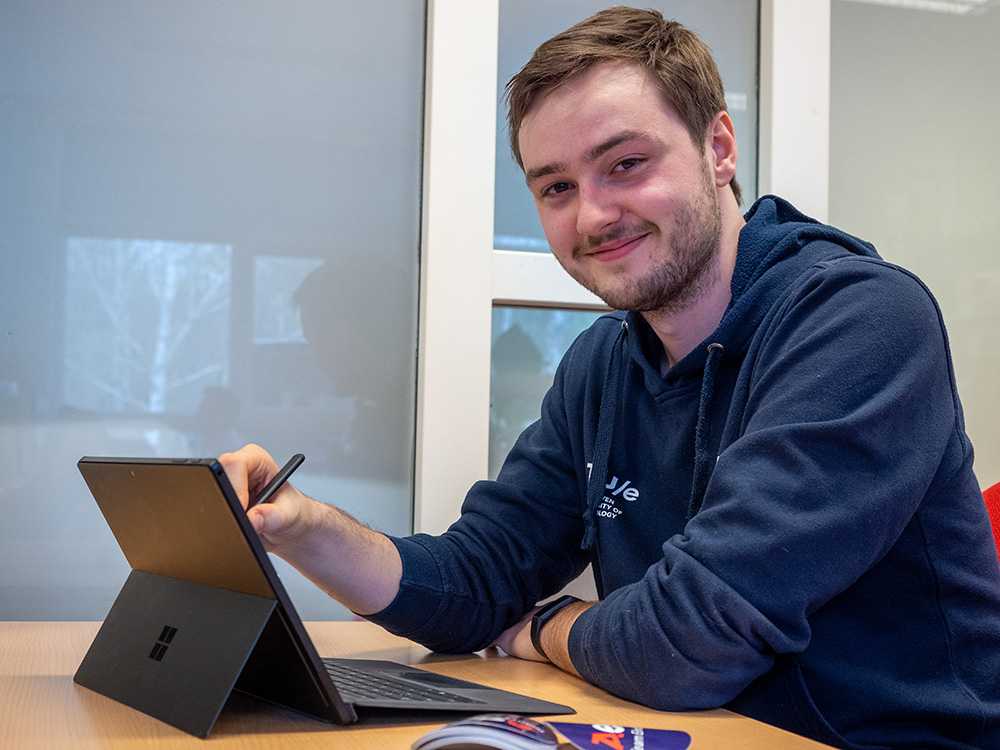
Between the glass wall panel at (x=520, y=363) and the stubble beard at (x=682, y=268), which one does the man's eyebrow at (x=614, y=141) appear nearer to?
the stubble beard at (x=682, y=268)

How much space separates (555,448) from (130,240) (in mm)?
712

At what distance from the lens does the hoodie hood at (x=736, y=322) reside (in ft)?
3.92

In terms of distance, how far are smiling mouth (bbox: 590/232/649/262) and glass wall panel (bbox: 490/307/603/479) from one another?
50cm

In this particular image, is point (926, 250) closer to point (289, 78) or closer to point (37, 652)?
point (289, 78)

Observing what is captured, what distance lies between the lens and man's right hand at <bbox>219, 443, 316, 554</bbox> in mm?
1023

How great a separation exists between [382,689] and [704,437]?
1.50ft

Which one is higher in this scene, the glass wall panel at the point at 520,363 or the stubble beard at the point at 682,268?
the stubble beard at the point at 682,268

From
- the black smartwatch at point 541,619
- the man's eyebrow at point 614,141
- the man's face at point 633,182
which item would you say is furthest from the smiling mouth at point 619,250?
the black smartwatch at point 541,619

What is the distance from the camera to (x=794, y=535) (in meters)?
0.96

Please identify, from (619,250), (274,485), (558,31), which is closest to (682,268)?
(619,250)

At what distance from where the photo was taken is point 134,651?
3.19ft

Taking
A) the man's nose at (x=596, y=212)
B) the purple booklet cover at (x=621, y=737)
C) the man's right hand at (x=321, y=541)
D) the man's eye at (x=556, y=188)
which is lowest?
the purple booklet cover at (x=621, y=737)

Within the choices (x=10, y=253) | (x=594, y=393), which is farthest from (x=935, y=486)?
(x=10, y=253)

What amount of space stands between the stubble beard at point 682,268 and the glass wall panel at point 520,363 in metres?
0.50
